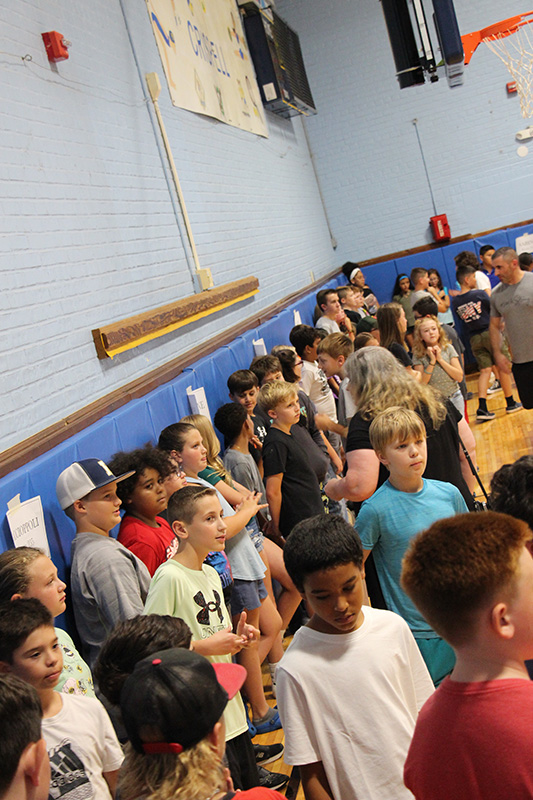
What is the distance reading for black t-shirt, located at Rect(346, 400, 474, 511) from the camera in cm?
342

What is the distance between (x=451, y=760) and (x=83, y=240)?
11.9 ft

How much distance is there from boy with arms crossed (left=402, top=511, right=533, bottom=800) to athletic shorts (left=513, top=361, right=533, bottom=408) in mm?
5402

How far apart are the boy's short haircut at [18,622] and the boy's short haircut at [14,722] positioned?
1.54 ft

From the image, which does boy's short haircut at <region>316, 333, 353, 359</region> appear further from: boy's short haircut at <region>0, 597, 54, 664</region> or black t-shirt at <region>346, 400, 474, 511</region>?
boy's short haircut at <region>0, 597, 54, 664</region>

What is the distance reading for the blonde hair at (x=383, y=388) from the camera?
350cm

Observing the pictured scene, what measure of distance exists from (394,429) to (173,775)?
5.89 feet

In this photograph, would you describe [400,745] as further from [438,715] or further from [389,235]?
[389,235]

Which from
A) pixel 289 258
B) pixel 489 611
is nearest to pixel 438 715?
pixel 489 611

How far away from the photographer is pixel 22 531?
9.75 ft

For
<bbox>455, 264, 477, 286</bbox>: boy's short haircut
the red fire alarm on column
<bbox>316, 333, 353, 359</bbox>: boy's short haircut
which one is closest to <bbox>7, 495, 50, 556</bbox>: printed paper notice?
the red fire alarm on column

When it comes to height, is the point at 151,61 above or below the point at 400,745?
above

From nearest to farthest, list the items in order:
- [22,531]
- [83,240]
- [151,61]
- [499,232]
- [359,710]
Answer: [359,710] < [22,531] < [83,240] < [151,61] < [499,232]

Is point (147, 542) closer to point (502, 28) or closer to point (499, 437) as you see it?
point (499, 437)

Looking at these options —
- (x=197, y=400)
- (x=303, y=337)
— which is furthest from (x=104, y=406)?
(x=303, y=337)
